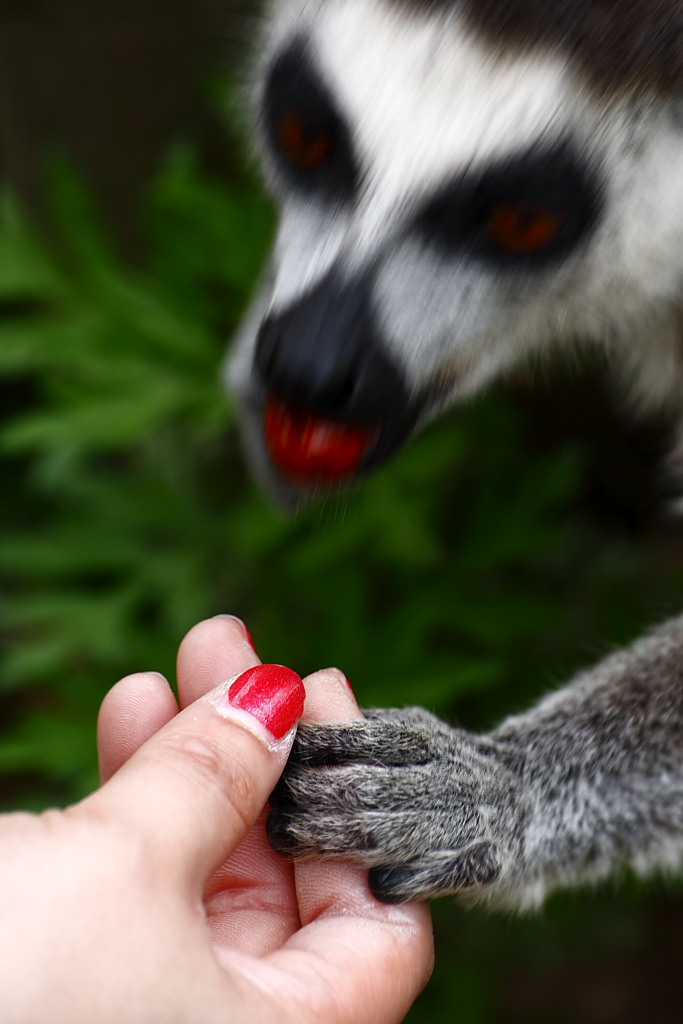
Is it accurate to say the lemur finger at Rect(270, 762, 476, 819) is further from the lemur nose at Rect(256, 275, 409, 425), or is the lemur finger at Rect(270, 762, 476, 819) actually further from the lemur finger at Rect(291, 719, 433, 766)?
the lemur nose at Rect(256, 275, 409, 425)

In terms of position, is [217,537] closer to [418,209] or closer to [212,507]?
[212,507]

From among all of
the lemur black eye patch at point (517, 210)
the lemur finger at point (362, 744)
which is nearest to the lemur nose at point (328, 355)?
the lemur black eye patch at point (517, 210)

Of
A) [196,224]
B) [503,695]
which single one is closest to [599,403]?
[503,695]

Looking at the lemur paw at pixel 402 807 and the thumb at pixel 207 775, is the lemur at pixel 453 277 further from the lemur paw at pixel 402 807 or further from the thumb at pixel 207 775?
the thumb at pixel 207 775

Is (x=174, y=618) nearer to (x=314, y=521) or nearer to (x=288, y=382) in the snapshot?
(x=314, y=521)

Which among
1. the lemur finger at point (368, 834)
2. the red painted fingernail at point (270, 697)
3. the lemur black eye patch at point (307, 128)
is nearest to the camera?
the red painted fingernail at point (270, 697)

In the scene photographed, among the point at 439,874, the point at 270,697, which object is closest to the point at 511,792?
the point at 439,874
